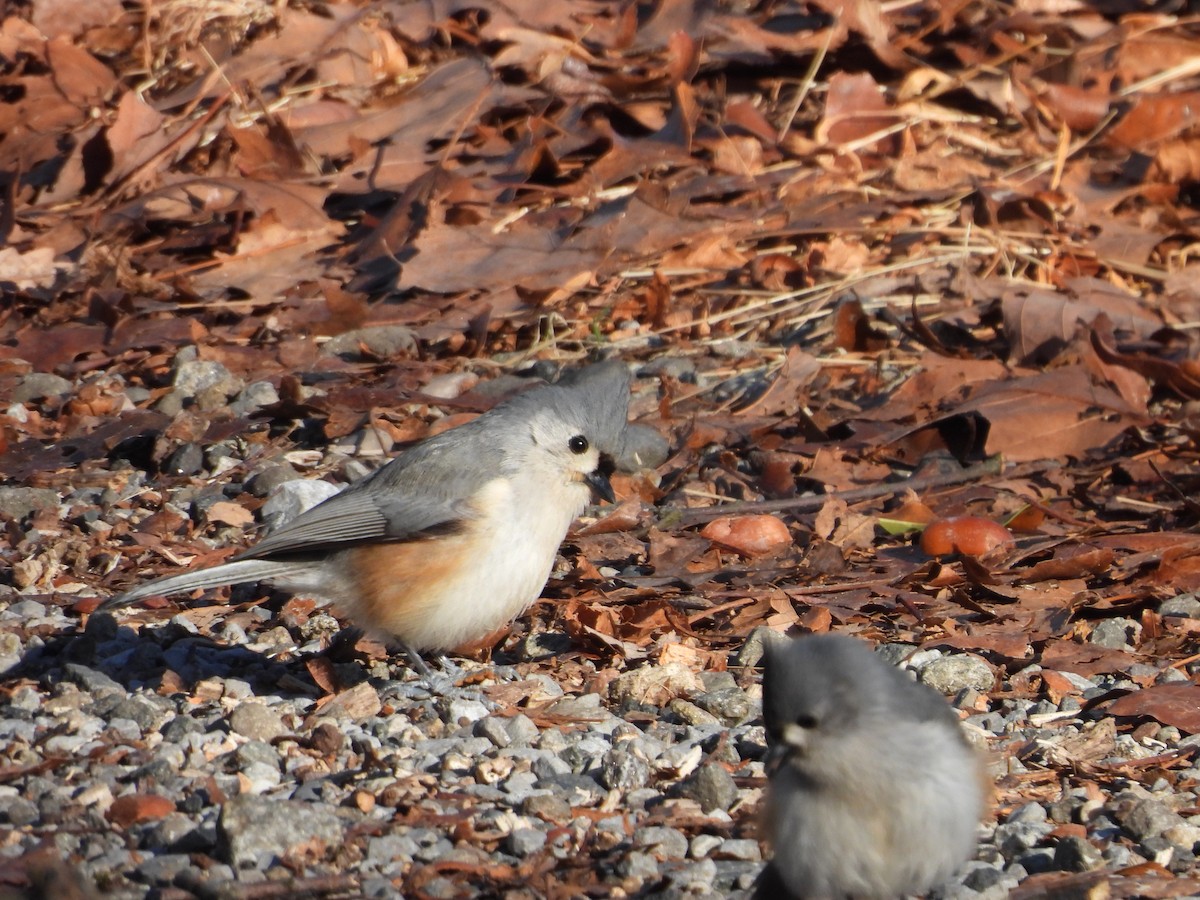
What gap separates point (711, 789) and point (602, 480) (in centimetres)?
142

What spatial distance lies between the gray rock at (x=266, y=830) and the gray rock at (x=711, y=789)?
919mm

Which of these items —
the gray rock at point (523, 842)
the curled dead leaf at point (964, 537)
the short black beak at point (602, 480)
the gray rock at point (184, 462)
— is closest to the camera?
the gray rock at point (523, 842)

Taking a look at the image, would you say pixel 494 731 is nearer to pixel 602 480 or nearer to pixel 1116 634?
pixel 602 480

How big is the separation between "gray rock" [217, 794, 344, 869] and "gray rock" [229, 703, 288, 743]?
0.67 m

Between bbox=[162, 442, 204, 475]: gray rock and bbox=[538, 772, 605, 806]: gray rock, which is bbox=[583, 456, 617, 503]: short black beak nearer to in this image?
bbox=[538, 772, 605, 806]: gray rock

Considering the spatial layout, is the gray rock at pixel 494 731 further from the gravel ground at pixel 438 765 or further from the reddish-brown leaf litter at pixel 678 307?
the reddish-brown leaf litter at pixel 678 307

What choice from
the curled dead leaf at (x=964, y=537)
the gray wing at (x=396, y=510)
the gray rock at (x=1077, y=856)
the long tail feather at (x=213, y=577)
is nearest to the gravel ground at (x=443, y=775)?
the gray rock at (x=1077, y=856)

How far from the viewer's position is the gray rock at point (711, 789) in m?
4.00

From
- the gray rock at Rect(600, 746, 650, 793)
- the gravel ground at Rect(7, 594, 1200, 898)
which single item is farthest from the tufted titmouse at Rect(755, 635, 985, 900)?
the gray rock at Rect(600, 746, 650, 793)

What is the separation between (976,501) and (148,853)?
3.53 metres

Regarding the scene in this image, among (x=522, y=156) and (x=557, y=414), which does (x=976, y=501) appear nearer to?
(x=557, y=414)

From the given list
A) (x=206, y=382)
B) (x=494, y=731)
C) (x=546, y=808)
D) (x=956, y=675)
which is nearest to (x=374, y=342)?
(x=206, y=382)

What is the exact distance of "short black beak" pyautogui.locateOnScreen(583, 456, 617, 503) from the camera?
5.14 metres

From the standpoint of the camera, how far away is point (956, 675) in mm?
4715
